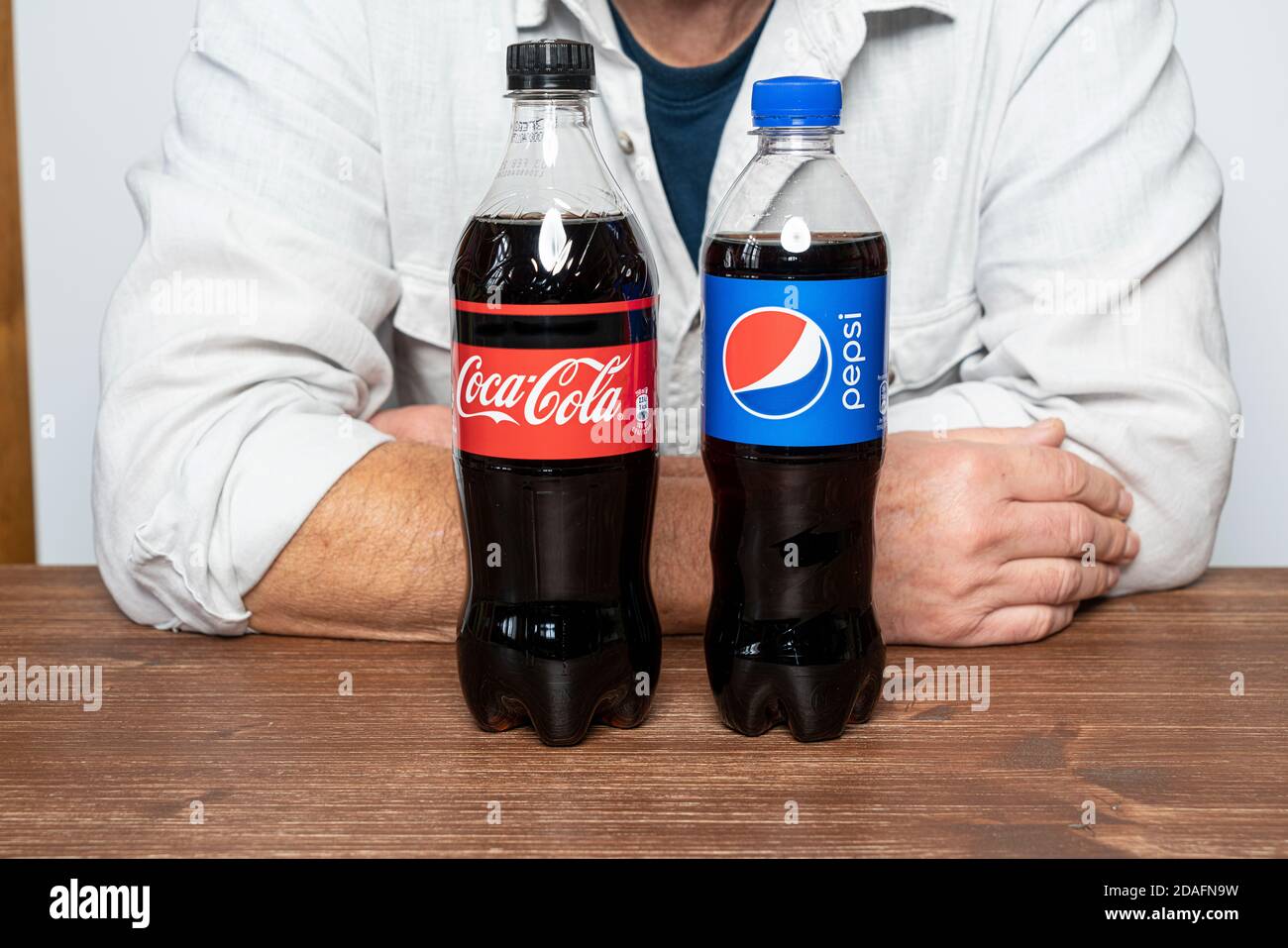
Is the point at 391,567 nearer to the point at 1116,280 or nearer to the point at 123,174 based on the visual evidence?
the point at 1116,280

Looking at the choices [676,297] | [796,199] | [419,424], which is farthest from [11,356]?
[796,199]

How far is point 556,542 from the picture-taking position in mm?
839

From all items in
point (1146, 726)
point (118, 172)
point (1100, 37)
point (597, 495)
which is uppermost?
point (1100, 37)

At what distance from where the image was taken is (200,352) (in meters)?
1.11

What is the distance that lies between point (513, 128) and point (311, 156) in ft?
1.46

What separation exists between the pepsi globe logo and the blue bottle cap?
117mm

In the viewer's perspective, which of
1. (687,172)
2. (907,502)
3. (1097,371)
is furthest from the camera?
(687,172)

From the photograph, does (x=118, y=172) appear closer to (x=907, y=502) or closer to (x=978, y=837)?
(x=907, y=502)

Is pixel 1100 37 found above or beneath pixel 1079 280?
above

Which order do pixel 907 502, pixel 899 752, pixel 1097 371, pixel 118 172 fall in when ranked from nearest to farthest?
pixel 899 752 < pixel 907 502 < pixel 1097 371 < pixel 118 172

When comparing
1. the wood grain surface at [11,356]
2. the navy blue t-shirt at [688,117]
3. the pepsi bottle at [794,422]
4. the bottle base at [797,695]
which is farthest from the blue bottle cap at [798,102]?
the wood grain surface at [11,356]

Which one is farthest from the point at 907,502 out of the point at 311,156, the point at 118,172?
the point at 118,172

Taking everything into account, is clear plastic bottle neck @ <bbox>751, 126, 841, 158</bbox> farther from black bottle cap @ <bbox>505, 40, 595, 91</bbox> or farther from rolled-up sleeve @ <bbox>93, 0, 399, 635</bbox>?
rolled-up sleeve @ <bbox>93, 0, 399, 635</bbox>

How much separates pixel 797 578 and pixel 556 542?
0.16m
